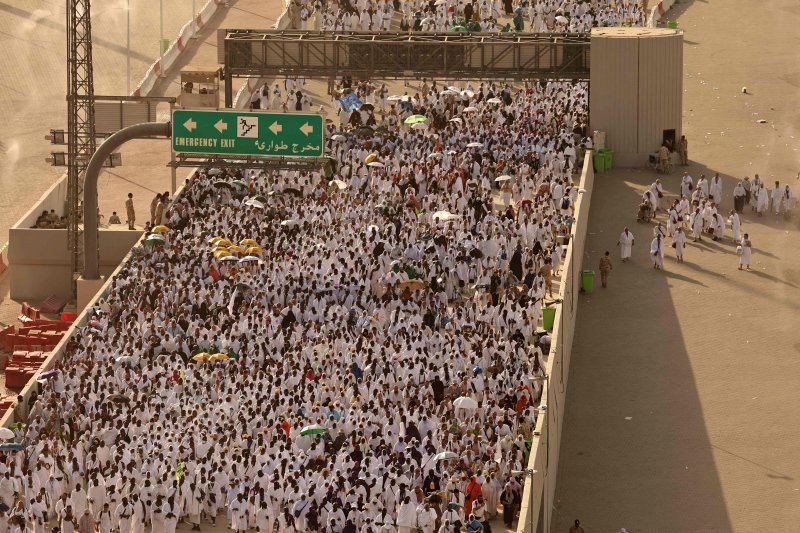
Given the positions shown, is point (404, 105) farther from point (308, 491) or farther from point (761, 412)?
point (308, 491)

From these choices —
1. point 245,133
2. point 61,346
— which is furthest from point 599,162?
point 61,346

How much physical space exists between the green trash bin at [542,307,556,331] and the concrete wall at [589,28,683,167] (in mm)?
15954

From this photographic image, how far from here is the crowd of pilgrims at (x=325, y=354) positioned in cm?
4519

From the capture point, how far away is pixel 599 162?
220 ft

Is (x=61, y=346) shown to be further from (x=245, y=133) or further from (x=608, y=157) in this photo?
(x=608, y=157)

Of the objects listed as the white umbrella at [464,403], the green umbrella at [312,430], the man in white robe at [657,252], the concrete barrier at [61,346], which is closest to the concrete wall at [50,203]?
the concrete barrier at [61,346]

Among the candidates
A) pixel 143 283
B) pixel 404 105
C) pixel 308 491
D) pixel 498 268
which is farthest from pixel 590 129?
pixel 308 491

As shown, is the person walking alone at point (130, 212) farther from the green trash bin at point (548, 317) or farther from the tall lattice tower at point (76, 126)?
the green trash bin at point (548, 317)

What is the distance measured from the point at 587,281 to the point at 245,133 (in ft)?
31.5

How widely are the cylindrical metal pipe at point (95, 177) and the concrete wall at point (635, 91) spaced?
15.8 metres

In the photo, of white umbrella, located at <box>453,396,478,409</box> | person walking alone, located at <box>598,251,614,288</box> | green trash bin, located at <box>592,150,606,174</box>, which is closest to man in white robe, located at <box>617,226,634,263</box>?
person walking alone, located at <box>598,251,614,288</box>

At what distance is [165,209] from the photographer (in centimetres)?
6250

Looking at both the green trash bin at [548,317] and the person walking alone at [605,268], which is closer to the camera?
the green trash bin at [548,317]

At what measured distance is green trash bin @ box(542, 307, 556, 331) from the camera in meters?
52.8
